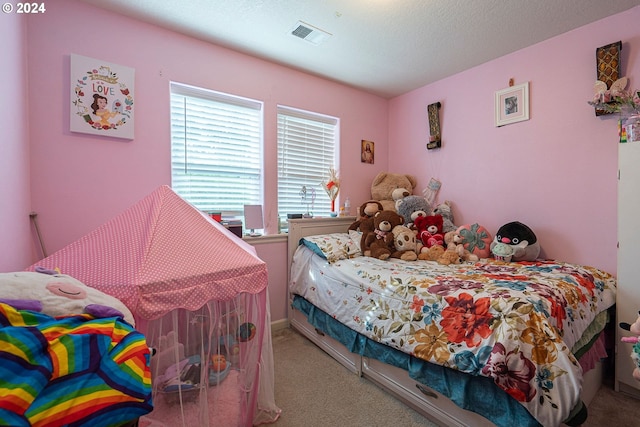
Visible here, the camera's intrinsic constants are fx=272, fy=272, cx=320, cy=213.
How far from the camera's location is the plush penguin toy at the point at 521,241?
2184mm

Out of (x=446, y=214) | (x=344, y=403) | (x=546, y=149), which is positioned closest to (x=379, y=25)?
(x=546, y=149)

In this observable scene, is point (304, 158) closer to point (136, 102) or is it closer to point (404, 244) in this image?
point (404, 244)

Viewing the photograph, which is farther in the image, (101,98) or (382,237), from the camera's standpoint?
(382,237)

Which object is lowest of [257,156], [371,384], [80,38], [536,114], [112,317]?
[371,384]

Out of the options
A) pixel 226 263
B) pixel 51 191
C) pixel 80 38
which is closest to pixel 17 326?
pixel 226 263

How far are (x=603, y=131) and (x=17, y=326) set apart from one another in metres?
3.23

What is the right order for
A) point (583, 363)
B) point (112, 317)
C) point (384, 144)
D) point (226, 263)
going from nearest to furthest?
point (112, 317), point (226, 263), point (583, 363), point (384, 144)

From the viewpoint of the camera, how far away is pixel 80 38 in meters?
1.86

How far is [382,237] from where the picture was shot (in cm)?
251

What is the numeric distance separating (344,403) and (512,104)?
2815 millimetres

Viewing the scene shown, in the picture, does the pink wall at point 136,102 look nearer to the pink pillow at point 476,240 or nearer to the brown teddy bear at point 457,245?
the brown teddy bear at point 457,245

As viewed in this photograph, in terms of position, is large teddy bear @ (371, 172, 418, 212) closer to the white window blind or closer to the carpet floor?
the white window blind

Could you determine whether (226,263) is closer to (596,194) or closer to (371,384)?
(371,384)

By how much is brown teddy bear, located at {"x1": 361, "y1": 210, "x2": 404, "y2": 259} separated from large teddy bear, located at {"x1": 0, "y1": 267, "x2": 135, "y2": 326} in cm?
187
